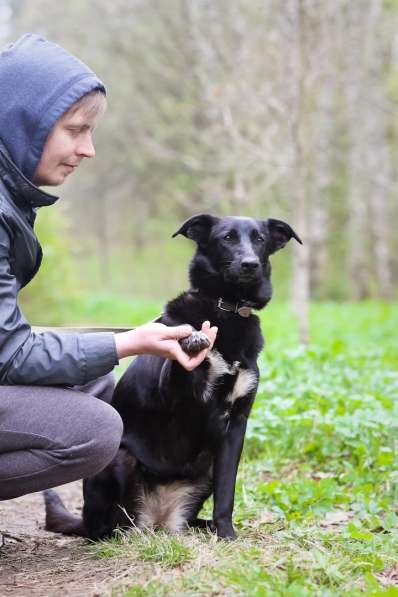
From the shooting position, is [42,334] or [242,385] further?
[242,385]

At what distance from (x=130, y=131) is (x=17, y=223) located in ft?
74.4

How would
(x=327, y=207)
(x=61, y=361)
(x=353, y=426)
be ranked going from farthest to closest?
(x=327, y=207) < (x=353, y=426) < (x=61, y=361)

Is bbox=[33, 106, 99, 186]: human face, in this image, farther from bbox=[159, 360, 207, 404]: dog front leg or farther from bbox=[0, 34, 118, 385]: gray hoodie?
bbox=[159, 360, 207, 404]: dog front leg

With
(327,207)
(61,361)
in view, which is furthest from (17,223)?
(327,207)

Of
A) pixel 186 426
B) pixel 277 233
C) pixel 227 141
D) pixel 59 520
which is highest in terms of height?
pixel 227 141

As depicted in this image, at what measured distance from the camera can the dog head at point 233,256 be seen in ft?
11.9

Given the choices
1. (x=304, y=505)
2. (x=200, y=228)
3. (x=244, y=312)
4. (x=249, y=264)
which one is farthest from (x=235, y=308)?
(x=304, y=505)

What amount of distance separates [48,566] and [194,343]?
3.52ft

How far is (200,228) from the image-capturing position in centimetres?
387

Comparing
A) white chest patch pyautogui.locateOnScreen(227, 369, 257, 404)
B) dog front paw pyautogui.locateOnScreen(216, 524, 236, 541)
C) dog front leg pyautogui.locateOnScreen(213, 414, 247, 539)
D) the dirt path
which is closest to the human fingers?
white chest patch pyautogui.locateOnScreen(227, 369, 257, 404)

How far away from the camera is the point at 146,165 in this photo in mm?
25156

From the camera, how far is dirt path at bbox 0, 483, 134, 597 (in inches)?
105

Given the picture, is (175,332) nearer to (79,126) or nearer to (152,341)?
(152,341)

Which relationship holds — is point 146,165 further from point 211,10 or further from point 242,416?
point 242,416
